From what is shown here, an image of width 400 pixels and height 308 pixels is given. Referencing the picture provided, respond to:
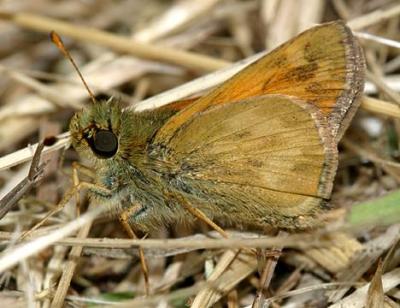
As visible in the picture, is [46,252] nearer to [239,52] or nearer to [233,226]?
[233,226]

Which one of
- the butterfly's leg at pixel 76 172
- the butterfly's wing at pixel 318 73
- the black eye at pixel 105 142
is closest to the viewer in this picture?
the butterfly's wing at pixel 318 73

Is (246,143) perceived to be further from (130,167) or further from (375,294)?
(375,294)

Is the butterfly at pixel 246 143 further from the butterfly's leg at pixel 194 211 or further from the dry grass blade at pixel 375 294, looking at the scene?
the dry grass blade at pixel 375 294

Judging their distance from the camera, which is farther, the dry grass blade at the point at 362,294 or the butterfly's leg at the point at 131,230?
the butterfly's leg at the point at 131,230

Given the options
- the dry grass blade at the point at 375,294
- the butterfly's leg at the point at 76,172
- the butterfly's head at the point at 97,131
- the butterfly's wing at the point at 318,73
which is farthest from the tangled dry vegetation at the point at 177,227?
the butterfly's wing at the point at 318,73

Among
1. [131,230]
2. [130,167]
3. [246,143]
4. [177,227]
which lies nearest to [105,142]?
[130,167]

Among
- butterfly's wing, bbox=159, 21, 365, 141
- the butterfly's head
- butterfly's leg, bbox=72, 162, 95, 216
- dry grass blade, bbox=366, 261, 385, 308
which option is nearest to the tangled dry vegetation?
dry grass blade, bbox=366, 261, 385, 308

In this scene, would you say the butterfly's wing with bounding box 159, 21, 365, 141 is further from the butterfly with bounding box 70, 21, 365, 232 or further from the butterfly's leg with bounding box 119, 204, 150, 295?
the butterfly's leg with bounding box 119, 204, 150, 295

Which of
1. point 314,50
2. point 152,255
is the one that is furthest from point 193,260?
point 314,50
